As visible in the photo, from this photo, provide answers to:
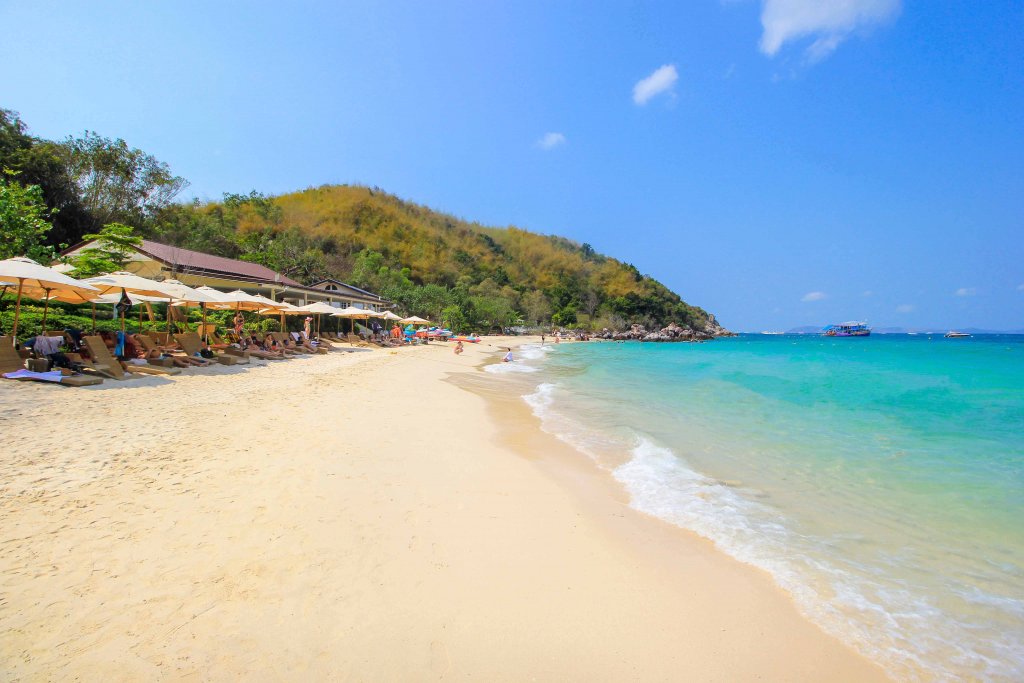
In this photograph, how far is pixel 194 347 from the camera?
11.1 metres

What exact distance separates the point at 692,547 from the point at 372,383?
835 centimetres

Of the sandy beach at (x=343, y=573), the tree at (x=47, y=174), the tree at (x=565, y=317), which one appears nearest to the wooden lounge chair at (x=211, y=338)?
the sandy beach at (x=343, y=573)

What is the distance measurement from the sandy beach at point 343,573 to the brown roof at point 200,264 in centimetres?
2162

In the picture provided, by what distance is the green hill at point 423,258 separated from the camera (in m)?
41.2

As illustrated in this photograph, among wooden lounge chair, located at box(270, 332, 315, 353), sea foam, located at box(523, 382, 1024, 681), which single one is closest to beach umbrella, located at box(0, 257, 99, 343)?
wooden lounge chair, located at box(270, 332, 315, 353)

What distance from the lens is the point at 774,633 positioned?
272 cm

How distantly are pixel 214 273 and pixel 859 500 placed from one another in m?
28.6

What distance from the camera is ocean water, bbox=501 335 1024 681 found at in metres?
2.93

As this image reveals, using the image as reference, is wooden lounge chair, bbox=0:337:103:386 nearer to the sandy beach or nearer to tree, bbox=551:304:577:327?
the sandy beach

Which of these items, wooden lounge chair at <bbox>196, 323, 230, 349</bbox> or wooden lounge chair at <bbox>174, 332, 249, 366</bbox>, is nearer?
wooden lounge chair at <bbox>174, 332, 249, 366</bbox>

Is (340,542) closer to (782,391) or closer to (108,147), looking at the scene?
(782,391)

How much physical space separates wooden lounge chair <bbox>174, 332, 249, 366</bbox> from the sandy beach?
19.7ft

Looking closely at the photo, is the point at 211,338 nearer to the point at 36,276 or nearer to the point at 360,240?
the point at 36,276

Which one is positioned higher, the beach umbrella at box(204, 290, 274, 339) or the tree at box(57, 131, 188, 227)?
the tree at box(57, 131, 188, 227)
